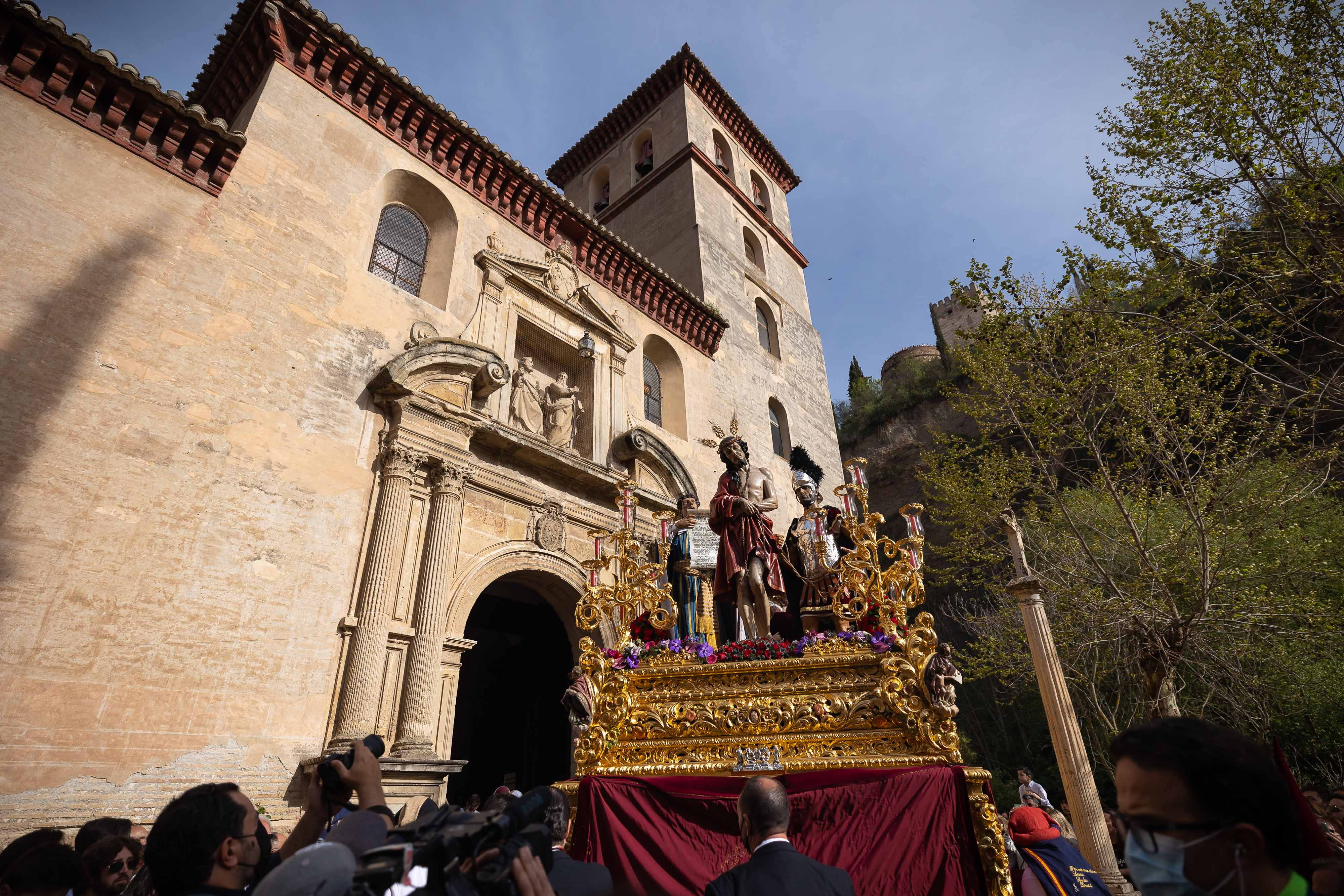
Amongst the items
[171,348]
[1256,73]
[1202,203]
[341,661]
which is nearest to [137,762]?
[341,661]

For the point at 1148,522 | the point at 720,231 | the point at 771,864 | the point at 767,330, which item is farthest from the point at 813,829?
the point at 720,231

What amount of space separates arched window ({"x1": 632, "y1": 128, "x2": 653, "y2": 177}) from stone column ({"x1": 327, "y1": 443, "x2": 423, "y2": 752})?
15.3 meters

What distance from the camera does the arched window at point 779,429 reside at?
17.3 meters

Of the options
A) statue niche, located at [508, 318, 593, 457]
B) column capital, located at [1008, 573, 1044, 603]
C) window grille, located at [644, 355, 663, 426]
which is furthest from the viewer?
window grille, located at [644, 355, 663, 426]

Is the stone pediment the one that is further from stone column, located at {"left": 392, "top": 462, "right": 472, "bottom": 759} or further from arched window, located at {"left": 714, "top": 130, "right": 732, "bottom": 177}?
arched window, located at {"left": 714, "top": 130, "right": 732, "bottom": 177}

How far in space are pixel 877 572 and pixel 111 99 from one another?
32.3 feet

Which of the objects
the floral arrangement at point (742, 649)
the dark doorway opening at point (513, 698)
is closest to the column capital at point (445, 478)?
the dark doorway opening at point (513, 698)

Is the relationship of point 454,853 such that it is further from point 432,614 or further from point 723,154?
A: point 723,154

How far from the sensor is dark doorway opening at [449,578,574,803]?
11680mm

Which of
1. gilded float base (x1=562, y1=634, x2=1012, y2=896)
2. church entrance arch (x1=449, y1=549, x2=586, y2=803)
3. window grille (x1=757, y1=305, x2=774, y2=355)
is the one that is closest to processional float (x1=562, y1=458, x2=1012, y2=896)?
gilded float base (x1=562, y1=634, x2=1012, y2=896)

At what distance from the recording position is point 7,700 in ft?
18.3

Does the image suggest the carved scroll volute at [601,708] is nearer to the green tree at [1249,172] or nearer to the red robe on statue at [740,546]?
the red robe on statue at [740,546]

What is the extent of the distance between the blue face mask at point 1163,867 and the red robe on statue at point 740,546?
476 cm

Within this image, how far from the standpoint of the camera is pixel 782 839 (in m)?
2.79
